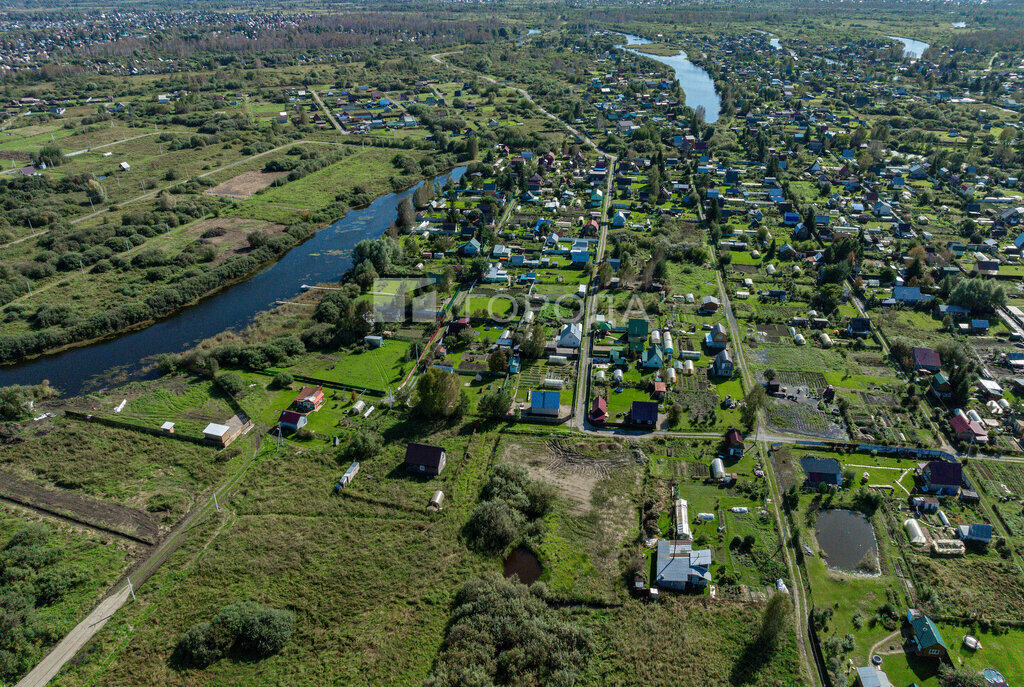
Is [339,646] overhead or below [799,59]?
below

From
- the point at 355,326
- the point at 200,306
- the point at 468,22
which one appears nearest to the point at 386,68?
the point at 468,22

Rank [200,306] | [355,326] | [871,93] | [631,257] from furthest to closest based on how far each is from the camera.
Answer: [871,93] < [631,257] < [200,306] < [355,326]

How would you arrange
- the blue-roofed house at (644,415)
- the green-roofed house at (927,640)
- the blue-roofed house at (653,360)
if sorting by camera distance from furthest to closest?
1. the blue-roofed house at (653,360)
2. the blue-roofed house at (644,415)
3. the green-roofed house at (927,640)

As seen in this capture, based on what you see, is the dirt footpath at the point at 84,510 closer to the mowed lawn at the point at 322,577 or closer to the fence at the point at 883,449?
the mowed lawn at the point at 322,577

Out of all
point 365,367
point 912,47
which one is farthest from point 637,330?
point 912,47

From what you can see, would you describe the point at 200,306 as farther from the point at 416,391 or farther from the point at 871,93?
the point at 871,93

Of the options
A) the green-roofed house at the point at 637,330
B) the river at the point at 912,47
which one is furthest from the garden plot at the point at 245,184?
the river at the point at 912,47
